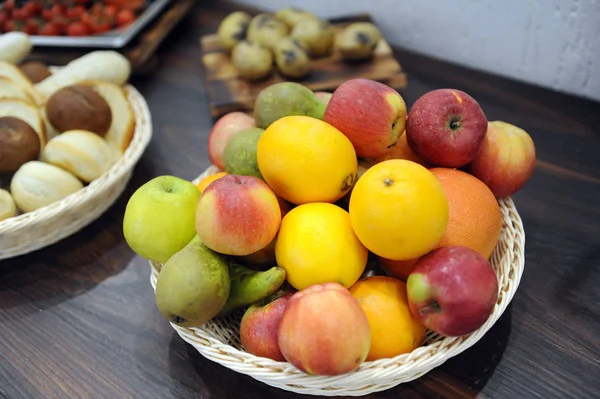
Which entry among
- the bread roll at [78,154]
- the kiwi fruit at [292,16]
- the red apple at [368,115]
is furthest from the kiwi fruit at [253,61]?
the red apple at [368,115]

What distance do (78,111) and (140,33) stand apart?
434 mm

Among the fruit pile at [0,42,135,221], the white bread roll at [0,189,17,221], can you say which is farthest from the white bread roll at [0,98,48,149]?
the white bread roll at [0,189,17,221]

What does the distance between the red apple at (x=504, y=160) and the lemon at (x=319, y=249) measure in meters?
0.20

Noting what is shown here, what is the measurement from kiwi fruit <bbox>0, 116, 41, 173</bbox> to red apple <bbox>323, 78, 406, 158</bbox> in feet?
1.58

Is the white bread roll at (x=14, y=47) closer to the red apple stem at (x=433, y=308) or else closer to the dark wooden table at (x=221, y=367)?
the dark wooden table at (x=221, y=367)

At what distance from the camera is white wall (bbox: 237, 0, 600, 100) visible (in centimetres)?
85

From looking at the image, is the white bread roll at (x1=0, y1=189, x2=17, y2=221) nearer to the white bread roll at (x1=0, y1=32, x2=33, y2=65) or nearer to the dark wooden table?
the dark wooden table

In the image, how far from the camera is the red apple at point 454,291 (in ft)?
1.56

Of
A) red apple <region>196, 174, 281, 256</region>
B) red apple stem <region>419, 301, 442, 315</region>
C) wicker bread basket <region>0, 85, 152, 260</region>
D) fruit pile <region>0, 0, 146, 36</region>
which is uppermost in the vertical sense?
red apple <region>196, 174, 281, 256</region>

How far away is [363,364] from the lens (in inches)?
19.4

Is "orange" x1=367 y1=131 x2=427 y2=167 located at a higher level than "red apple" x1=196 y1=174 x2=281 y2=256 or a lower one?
lower

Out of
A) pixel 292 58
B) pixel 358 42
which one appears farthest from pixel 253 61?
pixel 358 42

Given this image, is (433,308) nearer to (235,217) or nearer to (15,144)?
(235,217)

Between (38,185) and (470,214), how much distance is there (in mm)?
593
